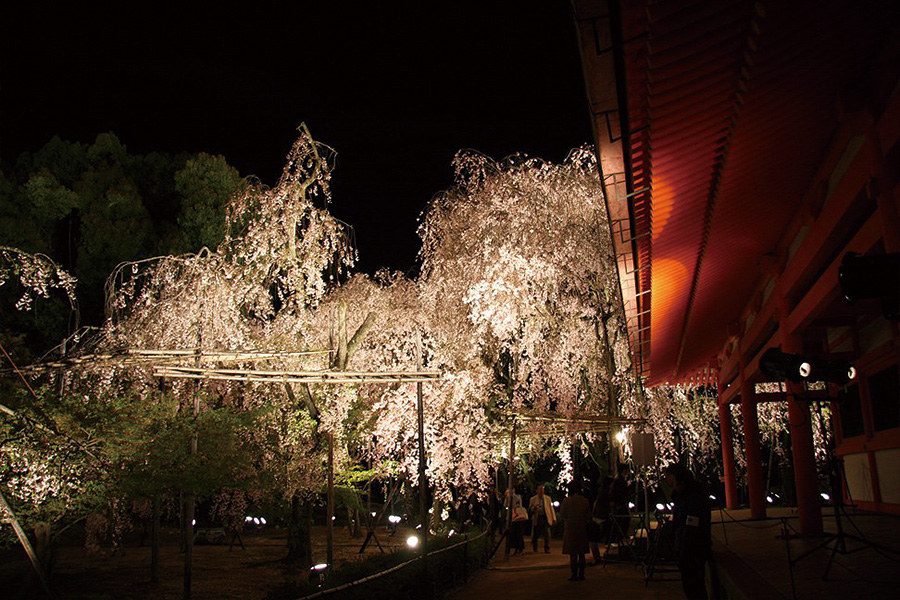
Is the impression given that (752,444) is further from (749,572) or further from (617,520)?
(749,572)

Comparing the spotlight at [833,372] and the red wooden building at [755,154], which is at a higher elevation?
the red wooden building at [755,154]

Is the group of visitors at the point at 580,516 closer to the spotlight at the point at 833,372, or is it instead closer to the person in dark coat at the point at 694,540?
the person in dark coat at the point at 694,540

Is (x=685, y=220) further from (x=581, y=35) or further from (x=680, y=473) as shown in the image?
(x=581, y=35)

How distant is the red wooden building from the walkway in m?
0.99

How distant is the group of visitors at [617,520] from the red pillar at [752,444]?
7.52ft

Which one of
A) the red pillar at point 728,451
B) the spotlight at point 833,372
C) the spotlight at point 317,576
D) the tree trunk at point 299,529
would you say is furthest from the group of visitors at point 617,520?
the tree trunk at point 299,529

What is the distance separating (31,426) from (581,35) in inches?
368

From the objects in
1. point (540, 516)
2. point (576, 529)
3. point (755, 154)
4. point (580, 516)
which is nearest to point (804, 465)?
point (580, 516)

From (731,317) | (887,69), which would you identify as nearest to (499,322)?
(731,317)

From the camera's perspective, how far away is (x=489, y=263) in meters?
14.4

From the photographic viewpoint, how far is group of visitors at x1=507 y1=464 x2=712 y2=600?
22.2 ft

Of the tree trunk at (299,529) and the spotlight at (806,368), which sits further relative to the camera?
the tree trunk at (299,529)

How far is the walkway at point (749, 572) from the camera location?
5461 millimetres

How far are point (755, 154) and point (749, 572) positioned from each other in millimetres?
3890
